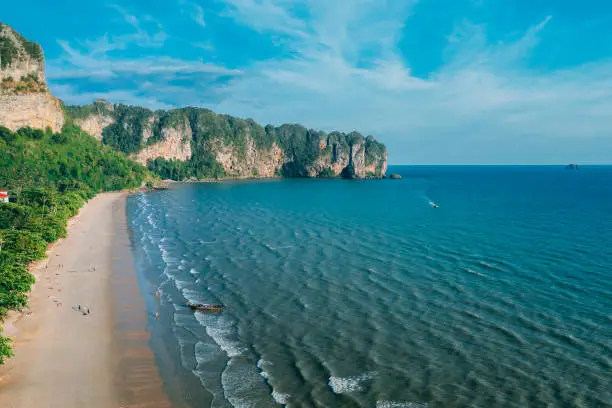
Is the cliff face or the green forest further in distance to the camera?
the cliff face

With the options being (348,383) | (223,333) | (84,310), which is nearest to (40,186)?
(84,310)

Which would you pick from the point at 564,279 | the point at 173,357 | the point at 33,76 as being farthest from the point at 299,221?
the point at 33,76

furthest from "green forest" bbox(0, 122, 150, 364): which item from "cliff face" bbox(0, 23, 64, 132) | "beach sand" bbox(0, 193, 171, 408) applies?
"cliff face" bbox(0, 23, 64, 132)

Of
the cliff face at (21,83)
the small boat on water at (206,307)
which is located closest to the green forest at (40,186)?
the cliff face at (21,83)

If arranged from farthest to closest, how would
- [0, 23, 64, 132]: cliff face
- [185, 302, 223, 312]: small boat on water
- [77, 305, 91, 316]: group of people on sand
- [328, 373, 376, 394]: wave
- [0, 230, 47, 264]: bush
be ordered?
[0, 23, 64, 132]: cliff face, [0, 230, 47, 264]: bush, [185, 302, 223, 312]: small boat on water, [77, 305, 91, 316]: group of people on sand, [328, 373, 376, 394]: wave

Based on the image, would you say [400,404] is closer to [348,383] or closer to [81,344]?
[348,383]

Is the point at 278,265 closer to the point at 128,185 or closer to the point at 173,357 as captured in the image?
the point at 173,357

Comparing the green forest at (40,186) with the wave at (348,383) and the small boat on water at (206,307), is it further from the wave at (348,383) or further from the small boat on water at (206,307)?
the wave at (348,383)

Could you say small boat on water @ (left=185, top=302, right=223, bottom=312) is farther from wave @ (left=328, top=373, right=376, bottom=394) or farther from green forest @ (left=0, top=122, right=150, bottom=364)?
wave @ (left=328, top=373, right=376, bottom=394)
